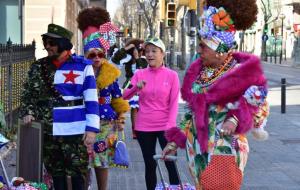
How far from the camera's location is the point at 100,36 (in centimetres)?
778

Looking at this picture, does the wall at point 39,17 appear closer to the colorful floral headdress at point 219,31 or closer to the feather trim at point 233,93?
the colorful floral headdress at point 219,31

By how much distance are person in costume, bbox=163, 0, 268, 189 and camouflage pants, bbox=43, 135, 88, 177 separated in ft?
4.35

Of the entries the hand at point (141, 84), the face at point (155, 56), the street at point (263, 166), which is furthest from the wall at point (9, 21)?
the hand at point (141, 84)

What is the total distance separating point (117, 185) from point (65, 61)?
317 centimetres

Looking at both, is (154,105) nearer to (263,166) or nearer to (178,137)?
(178,137)

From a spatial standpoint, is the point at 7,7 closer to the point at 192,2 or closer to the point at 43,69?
the point at 192,2

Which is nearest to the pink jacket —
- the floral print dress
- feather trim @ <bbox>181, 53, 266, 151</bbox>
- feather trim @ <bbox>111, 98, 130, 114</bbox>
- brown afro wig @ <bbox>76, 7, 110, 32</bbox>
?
feather trim @ <bbox>111, 98, 130, 114</bbox>

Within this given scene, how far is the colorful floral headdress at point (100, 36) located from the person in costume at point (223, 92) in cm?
260

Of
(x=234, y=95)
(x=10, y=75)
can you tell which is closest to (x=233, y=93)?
(x=234, y=95)

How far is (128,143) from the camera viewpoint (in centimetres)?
1296

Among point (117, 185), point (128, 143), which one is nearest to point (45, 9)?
point (128, 143)

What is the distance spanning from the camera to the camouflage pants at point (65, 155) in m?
6.29

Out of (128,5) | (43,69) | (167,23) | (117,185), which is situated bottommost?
(117,185)

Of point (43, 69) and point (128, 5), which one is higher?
point (128, 5)
